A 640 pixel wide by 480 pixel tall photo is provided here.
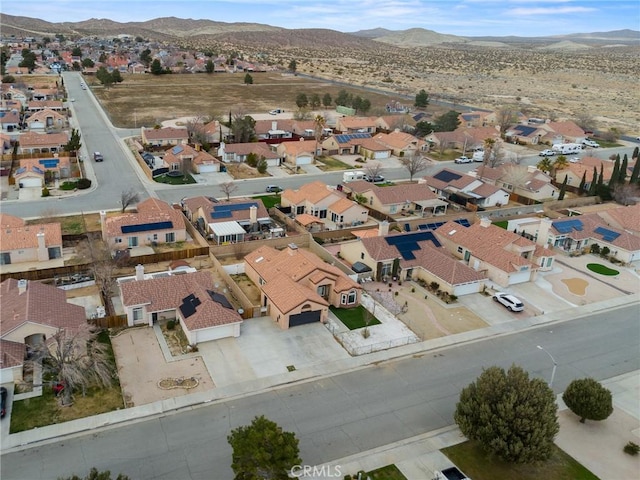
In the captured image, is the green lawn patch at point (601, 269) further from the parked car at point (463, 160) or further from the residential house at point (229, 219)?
the parked car at point (463, 160)

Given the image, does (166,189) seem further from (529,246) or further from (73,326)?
(529,246)

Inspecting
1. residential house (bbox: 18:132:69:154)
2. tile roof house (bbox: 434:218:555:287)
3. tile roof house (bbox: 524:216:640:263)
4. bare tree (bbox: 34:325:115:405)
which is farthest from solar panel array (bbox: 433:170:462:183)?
residential house (bbox: 18:132:69:154)

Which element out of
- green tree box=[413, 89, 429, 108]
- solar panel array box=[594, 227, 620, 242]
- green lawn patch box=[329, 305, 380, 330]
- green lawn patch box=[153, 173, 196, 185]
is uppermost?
green tree box=[413, 89, 429, 108]

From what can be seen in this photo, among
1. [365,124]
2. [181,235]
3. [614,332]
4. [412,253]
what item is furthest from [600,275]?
[365,124]

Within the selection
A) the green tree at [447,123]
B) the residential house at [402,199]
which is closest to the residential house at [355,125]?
the green tree at [447,123]

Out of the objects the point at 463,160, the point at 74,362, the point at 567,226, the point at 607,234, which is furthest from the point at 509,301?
the point at 463,160

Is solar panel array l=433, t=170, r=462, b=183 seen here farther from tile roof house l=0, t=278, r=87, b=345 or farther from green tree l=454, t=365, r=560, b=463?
tile roof house l=0, t=278, r=87, b=345
